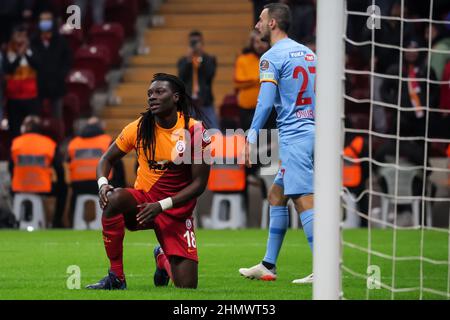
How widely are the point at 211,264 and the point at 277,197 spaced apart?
144cm

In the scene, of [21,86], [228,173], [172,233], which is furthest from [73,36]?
[172,233]

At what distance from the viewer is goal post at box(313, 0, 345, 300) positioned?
6.04 metres

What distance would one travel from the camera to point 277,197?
891 centimetres

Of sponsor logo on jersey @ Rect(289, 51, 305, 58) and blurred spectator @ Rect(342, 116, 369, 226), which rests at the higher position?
sponsor logo on jersey @ Rect(289, 51, 305, 58)

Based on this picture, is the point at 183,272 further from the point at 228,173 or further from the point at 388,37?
the point at 388,37

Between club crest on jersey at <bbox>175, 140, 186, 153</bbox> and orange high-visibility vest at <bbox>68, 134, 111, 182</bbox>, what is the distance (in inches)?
293

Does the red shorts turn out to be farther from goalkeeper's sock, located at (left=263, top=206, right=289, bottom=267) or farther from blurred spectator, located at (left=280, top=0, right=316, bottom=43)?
blurred spectator, located at (left=280, top=0, right=316, bottom=43)

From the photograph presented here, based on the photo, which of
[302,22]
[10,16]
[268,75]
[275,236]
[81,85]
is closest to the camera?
[268,75]

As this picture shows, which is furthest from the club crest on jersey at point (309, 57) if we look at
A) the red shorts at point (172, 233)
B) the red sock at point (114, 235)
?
the red sock at point (114, 235)

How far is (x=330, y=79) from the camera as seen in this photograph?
6.05 meters

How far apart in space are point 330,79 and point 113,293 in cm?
218

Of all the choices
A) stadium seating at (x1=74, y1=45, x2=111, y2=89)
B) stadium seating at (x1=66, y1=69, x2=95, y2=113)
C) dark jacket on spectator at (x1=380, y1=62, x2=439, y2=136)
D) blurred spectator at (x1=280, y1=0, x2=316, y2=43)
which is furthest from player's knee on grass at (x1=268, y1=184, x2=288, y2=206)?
stadium seating at (x1=74, y1=45, x2=111, y2=89)

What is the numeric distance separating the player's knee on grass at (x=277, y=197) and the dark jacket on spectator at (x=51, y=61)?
8506 millimetres

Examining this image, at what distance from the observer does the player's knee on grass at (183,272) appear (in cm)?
782
